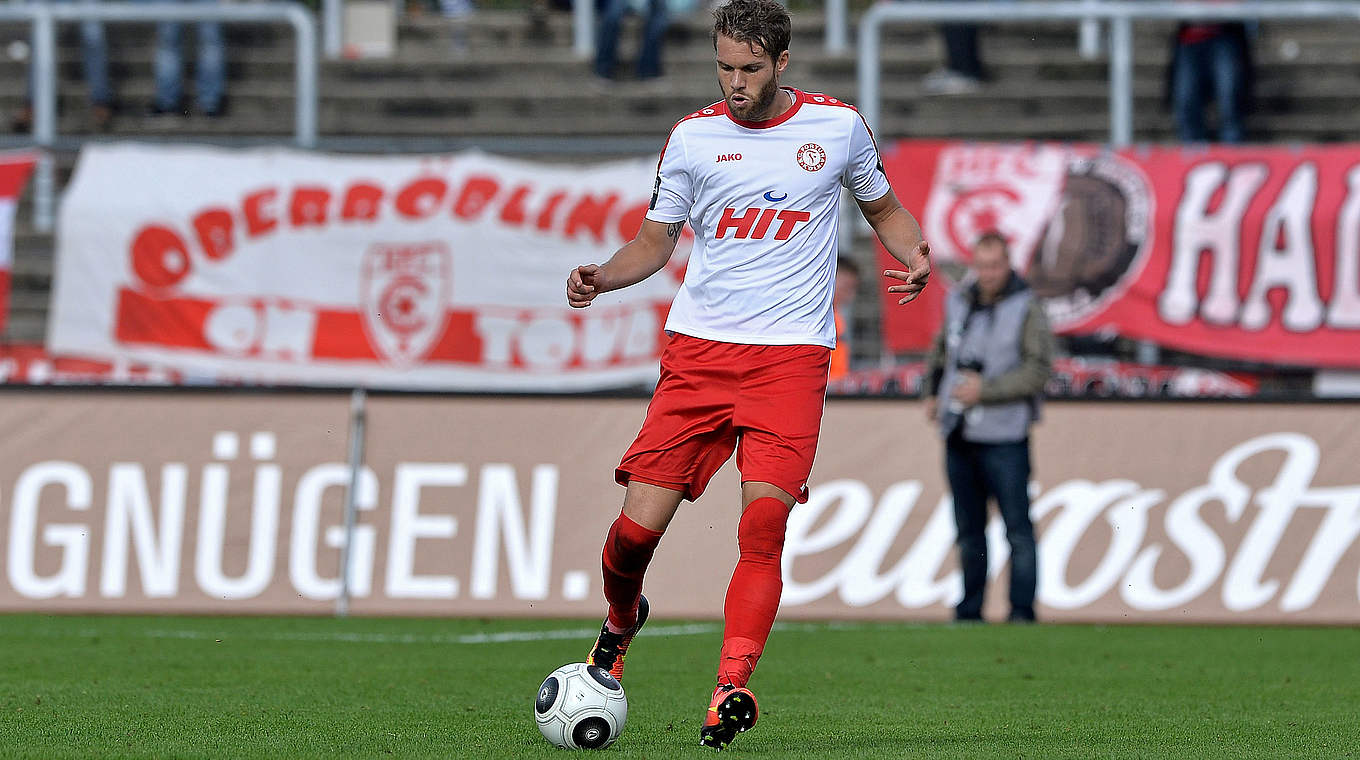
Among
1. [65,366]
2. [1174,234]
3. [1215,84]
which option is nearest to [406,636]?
[65,366]

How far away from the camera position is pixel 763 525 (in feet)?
18.7

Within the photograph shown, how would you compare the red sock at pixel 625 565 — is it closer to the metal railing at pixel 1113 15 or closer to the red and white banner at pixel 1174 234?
the red and white banner at pixel 1174 234

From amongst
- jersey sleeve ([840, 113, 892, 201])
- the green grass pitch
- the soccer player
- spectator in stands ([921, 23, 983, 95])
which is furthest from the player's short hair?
spectator in stands ([921, 23, 983, 95])

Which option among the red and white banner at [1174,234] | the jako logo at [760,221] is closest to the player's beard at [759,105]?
the jako logo at [760,221]

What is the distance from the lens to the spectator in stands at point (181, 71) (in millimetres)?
16359

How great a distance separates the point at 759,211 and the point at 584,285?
1.91 ft

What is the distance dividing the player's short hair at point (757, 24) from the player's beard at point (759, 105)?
10 centimetres

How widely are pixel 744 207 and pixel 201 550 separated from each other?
5964mm

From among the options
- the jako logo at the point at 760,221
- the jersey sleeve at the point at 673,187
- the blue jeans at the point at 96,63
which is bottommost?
the jako logo at the point at 760,221

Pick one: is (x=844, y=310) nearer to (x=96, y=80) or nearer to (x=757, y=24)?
(x=757, y=24)

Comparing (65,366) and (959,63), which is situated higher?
(959,63)

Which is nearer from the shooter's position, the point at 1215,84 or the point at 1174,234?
the point at 1174,234

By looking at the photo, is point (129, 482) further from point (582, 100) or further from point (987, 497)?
point (582, 100)

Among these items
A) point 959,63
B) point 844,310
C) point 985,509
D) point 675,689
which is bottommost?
point 675,689
